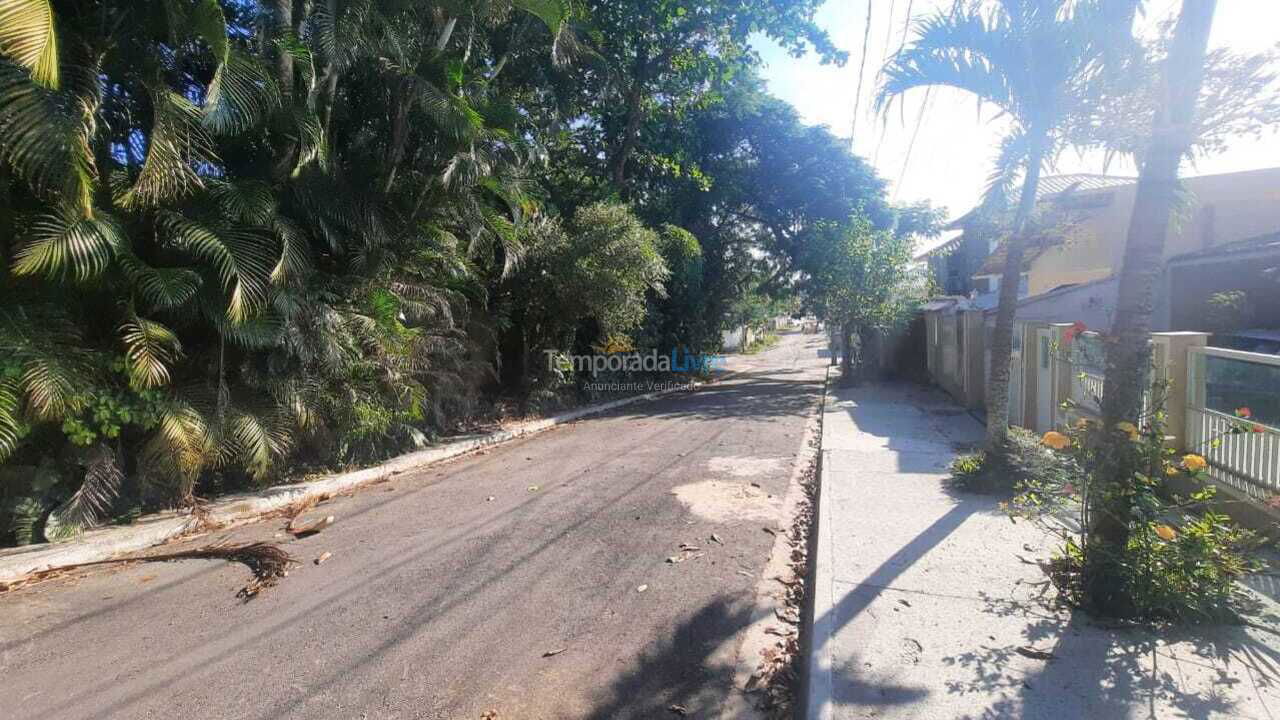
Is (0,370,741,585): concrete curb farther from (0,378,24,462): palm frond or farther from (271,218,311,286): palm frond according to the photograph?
(271,218,311,286): palm frond

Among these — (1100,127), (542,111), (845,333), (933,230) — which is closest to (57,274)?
(1100,127)

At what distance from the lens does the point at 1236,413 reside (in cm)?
415

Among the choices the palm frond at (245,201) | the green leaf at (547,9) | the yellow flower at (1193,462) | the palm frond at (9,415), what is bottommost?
the yellow flower at (1193,462)

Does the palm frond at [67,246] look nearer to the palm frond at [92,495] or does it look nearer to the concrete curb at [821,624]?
the palm frond at [92,495]

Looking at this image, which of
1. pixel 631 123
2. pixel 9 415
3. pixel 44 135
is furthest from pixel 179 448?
pixel 631 123

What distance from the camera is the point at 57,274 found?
5016mm

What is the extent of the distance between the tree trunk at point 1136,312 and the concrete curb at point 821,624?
143 centimetres

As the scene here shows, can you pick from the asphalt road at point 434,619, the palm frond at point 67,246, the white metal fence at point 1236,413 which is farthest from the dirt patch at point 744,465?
the palm frond at point 67,246

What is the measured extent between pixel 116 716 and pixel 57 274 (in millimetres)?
3736

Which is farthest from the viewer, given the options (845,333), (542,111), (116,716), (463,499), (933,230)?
(933,230)

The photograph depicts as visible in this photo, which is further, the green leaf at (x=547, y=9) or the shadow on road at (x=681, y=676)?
the green leaf at (x=547, y=9)

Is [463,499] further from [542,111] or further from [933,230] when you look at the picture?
[933,230]

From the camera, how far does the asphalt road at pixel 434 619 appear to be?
3145 mm

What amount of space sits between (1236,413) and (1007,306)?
289cm
